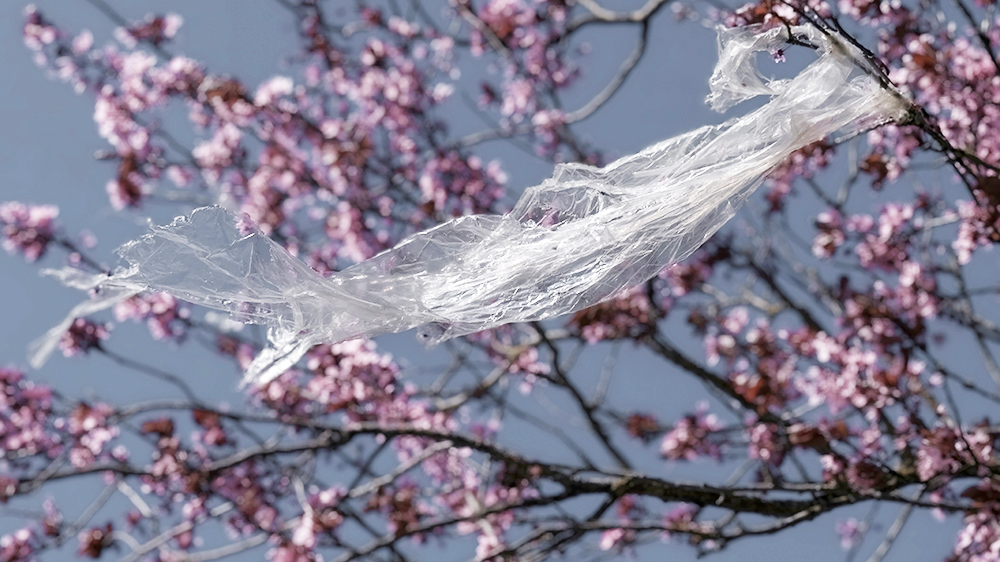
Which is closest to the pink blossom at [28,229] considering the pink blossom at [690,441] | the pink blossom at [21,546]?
the pink blossom at [21,546]

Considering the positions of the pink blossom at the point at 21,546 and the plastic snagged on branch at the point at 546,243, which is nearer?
the plastic snagged on branch at the point at 546,243

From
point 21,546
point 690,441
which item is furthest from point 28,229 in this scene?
point 690,441

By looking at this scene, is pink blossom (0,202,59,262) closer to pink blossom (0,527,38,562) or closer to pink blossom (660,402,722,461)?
pink blossom (0,527,38,562)

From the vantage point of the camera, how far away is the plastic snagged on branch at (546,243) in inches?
65.3

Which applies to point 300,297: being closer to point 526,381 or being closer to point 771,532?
point 771,532

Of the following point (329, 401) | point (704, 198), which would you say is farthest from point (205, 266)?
point (329, 401)

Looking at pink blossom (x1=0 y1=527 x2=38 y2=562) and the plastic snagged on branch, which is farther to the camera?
pink blossom (x1=0 y1=527 x2=38 y2=562)

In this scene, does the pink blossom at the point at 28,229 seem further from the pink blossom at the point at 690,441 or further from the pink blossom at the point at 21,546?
the pink blossom at the point at 690,441

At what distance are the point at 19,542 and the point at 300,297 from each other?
326 centimetres

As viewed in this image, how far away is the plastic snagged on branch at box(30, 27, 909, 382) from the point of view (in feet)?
5.44

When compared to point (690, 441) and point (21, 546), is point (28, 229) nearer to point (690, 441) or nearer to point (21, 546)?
point (21, 546)

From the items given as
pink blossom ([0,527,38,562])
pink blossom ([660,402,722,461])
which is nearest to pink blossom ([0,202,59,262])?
pink blossom ([0,527,38,562])

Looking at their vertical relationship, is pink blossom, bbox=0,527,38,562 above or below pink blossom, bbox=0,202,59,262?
below

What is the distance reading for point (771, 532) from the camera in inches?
93.8
